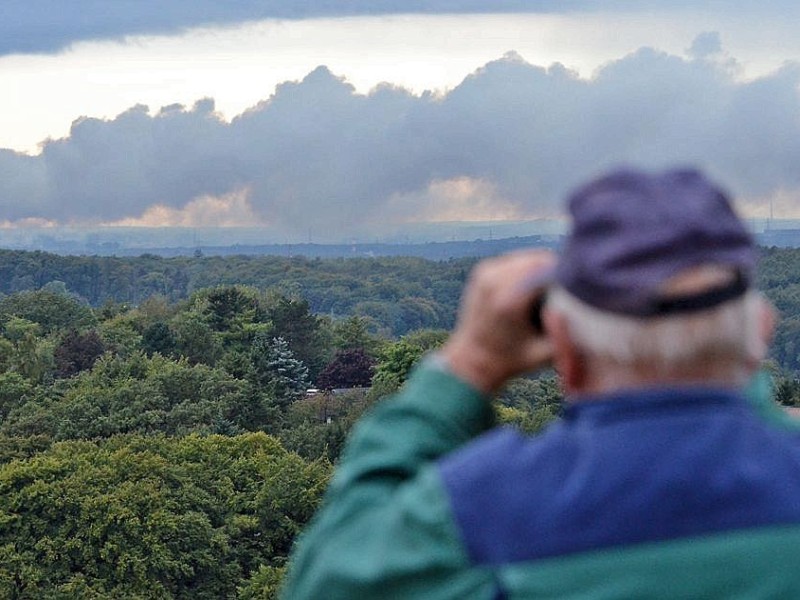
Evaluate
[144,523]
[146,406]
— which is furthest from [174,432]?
[144,523]

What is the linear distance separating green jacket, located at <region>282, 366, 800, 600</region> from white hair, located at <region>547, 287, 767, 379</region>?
0.14ft

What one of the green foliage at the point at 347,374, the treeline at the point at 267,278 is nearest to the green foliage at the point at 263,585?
the green foliage at the point at 347,374

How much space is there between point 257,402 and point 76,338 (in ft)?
49.2

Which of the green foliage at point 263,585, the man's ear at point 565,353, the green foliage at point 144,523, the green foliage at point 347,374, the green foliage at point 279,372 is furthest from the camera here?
the green foliage at point 347,374

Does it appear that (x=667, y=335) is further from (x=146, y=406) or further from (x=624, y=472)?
(x=146, y=406)

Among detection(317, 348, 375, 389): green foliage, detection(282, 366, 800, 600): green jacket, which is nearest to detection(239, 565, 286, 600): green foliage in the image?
detection(282, 366, 800, 600): green jacket

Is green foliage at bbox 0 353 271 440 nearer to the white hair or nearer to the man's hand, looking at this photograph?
the man's hand

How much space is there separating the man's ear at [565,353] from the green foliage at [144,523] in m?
28.0

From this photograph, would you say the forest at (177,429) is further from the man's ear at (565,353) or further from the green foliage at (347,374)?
the man's ear at (565,353)

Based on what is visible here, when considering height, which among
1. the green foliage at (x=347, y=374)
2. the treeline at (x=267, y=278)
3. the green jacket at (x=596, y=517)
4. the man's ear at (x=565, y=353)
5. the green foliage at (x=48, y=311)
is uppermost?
the man's ear at (x=565, y=353)

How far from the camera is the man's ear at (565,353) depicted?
1.75 metres

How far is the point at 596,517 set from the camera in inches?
64.9

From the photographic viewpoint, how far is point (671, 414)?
5.50 ft

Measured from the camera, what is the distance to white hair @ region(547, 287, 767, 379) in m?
1.65
